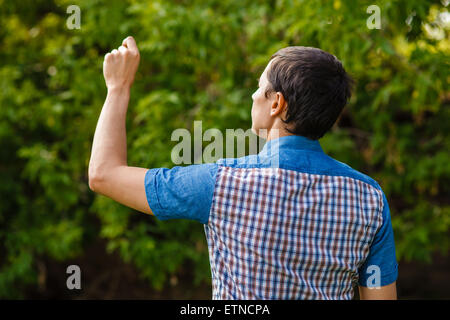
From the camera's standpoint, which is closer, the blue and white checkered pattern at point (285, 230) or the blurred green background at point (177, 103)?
the blue and white checkered pattern at point (285, 230)

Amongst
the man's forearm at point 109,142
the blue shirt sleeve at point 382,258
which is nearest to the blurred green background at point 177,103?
the blue shirt sleeve at point 382,258

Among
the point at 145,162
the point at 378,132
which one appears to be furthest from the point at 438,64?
the point at 145,162

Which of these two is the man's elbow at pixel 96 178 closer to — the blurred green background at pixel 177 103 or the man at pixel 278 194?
the man at pixel 278 194

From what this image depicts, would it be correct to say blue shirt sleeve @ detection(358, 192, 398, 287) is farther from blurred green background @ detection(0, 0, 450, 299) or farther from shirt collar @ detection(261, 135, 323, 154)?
blurred green background @ detection(0, 0, 450, 299)

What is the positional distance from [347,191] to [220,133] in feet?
6.17

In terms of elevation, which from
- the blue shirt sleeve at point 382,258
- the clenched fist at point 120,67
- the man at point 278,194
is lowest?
the blue shirt sleeve at point 382,258

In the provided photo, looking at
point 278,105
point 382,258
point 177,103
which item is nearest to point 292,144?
point 278,105

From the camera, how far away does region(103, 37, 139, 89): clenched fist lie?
3.70ft

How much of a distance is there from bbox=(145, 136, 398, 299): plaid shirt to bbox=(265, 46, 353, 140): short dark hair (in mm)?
60

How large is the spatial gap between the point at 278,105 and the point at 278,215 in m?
0.28

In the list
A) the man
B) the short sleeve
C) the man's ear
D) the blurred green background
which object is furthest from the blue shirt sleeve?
the blurred green background

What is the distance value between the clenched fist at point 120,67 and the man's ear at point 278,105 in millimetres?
370

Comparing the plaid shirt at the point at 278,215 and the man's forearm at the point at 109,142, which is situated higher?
the man's forearm at the point at 109,142

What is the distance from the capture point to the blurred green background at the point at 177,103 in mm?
2709
